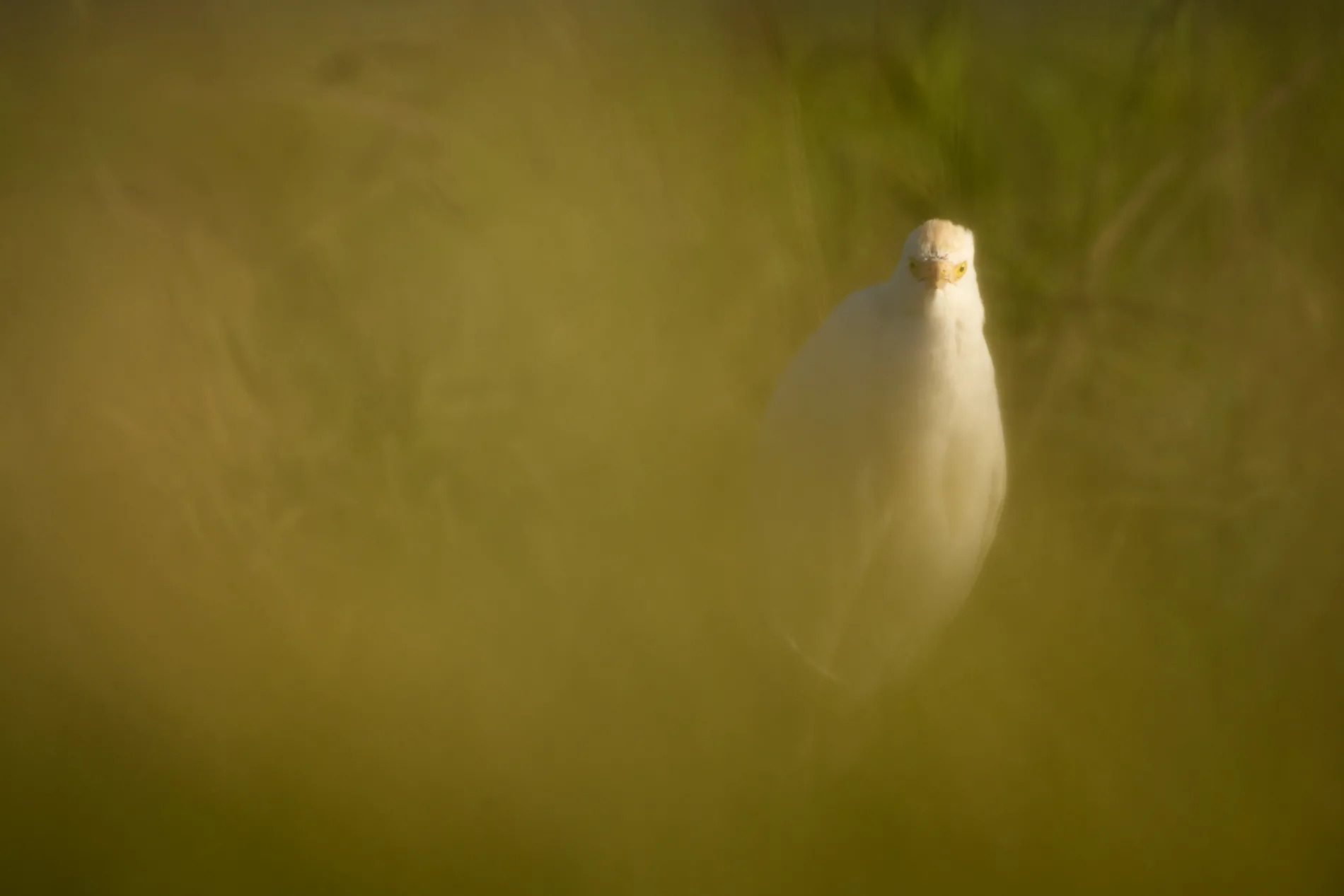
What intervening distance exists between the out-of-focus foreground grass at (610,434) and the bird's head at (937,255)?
8cm

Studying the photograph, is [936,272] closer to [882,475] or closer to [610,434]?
[882,475]

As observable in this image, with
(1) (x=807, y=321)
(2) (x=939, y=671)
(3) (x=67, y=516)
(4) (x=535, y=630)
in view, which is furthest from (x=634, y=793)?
(3) (x=67, y=516)

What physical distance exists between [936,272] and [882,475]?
0.18 metres

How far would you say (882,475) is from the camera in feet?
2.38

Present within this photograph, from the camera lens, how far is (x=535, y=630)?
79 centimetres

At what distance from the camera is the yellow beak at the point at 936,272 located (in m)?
0.61

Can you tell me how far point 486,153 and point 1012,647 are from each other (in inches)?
22.8

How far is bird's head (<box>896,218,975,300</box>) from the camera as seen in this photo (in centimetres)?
61

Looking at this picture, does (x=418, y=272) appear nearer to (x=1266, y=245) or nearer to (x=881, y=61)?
(x=881, y=61)

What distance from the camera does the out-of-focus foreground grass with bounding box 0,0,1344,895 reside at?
0.70 meters

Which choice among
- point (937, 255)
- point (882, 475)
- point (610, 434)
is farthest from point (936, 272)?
point (610, 434)

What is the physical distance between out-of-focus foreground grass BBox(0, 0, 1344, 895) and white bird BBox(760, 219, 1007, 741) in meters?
0.03

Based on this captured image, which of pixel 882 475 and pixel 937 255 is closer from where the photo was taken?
pixel 937 255

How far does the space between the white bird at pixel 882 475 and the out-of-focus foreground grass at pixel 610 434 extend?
0.10 feet
